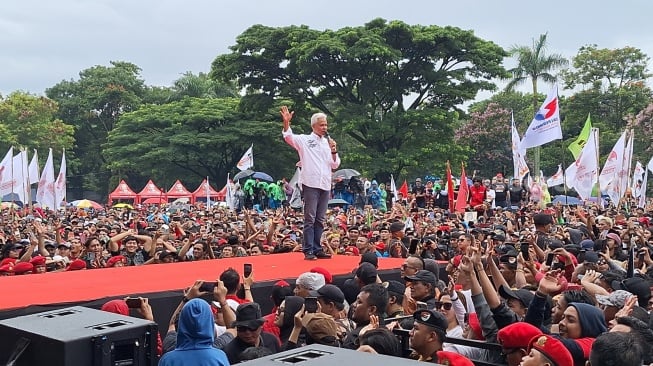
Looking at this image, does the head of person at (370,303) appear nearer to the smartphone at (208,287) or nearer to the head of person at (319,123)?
the smartphone at (208,287)

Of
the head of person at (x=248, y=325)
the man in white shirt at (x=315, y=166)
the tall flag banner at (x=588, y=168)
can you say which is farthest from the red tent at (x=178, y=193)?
the head of person at (x=248, y=325)

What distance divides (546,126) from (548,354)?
42.8 ft

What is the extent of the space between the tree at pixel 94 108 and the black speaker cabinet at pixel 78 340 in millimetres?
54241

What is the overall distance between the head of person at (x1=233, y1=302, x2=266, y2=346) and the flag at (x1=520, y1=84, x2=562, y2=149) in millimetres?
12294

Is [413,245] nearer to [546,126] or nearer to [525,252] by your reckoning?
[525,252]

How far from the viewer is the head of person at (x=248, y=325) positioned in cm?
421

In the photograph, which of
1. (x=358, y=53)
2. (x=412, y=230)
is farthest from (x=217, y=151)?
(x=412, y=230)

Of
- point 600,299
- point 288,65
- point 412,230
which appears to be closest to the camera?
point 600,299

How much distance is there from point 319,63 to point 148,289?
29378mm

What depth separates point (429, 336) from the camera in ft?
12.6

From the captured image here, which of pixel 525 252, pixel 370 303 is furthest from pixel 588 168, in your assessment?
pixel 370 303

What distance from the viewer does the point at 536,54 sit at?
42.8 meters

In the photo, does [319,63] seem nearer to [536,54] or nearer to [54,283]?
[536,54]

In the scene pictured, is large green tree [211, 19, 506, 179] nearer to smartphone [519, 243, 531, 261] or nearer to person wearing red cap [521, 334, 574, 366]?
smartphone [519, 243, 531, 261]
